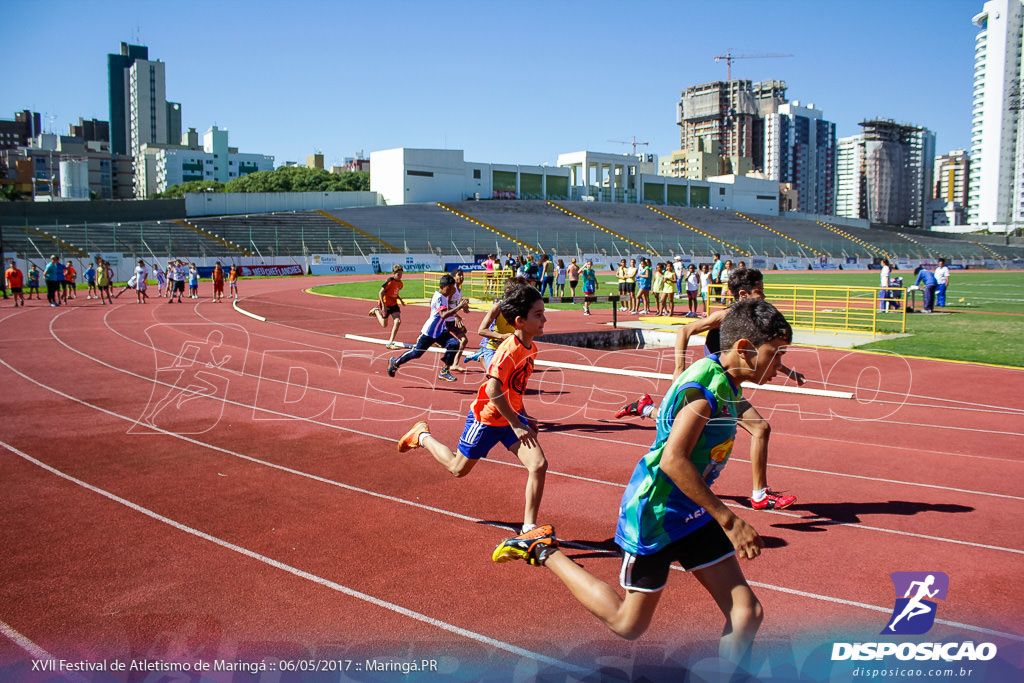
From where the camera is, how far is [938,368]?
1420 cm

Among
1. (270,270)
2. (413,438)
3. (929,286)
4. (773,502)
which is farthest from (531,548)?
(270,270)

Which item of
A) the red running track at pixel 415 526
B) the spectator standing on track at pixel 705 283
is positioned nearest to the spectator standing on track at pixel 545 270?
the spectator standing on track at pixel 705 283

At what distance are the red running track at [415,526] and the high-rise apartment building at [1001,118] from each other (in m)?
160

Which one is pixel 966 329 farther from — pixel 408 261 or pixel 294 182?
pixel 294 182

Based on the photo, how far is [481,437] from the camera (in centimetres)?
576

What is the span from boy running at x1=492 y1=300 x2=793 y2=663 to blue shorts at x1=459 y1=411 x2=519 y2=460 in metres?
2.22

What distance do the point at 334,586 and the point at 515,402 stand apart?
5.94 ft

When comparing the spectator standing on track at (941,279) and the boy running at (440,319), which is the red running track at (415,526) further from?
the spectator standing on track at (941,279)

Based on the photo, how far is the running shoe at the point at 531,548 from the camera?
4.06 meters

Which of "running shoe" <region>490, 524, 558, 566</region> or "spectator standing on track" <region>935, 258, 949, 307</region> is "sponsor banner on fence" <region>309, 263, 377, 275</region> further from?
"running shoe" <region>490, 524, 558, 566</region>

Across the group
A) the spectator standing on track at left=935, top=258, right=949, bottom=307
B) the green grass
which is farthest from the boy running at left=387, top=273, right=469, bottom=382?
the spectator standing on track at left=935, top=258, right=949, bottom=307

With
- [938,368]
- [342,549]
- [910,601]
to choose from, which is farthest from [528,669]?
[938,368]

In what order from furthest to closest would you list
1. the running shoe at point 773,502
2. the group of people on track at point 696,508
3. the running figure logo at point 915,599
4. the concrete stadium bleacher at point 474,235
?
1. the concrete stadium bleacher at point 474,235
2. the running shoe at point 773,502
3. the running figure logo at point 915,599
4. the group of people on track at point 696,508

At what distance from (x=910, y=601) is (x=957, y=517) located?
2.03 m
